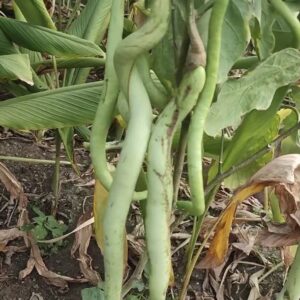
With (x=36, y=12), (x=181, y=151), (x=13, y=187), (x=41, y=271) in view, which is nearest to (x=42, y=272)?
(x=41, y=271)

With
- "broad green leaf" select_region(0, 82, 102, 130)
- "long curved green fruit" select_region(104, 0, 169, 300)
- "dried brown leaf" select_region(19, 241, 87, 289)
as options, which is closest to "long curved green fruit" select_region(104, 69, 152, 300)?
"long curved green fruit" select_region(104, 0, 169, 300)

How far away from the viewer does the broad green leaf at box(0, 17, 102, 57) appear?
1205mm

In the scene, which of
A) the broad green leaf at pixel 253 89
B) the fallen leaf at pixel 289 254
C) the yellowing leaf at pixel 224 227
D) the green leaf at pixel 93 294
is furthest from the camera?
the fallen leaf at pixel 289 254

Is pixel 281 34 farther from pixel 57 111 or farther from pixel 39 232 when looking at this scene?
pixel 39 232

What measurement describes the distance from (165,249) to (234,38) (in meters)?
0.20

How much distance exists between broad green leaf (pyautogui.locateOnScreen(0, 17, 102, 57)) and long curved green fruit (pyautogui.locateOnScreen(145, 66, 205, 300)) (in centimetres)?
66

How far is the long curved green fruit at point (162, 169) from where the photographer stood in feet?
1.84

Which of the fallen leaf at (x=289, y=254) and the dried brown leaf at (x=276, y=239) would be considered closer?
the dried brown leaf at (x=276, y=239)

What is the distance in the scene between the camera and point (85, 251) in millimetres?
1255

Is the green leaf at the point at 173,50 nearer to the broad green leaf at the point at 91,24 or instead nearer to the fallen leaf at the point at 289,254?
the fallen leaf at the point at 289,254

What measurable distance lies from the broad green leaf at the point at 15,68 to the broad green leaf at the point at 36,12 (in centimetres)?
20

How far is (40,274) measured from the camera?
1.27m

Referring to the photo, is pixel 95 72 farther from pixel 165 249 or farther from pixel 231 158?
pixel 165 249

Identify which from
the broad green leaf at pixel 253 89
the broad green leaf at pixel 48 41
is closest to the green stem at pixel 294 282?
the broad green leaf at pixel 253 89
